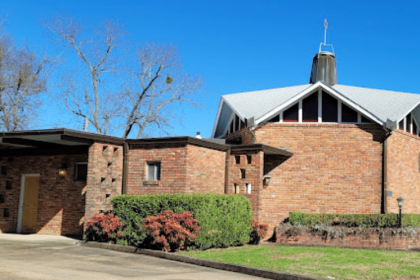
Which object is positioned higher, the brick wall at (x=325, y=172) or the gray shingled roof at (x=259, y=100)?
the gray shingled roof at (x=259, y=100)

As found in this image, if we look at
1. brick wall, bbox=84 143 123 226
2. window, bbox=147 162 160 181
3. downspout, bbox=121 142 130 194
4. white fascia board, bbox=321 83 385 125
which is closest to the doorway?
brick wall, bbox=84 143 123 226

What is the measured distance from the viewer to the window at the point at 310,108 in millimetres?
18984

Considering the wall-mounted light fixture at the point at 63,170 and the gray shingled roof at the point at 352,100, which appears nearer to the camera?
the wall-mounted light fixture at the point at 63,170

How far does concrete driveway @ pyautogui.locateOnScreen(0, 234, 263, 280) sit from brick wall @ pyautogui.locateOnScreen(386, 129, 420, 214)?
413 inches

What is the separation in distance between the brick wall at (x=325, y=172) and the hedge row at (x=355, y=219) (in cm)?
111

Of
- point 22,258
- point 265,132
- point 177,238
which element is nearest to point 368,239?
point 265,132

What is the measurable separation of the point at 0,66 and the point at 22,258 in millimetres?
24912

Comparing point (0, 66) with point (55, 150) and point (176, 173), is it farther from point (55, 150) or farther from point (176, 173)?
point (176, 173)

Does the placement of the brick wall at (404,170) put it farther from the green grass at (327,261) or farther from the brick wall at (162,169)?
the brick wall at (162,169)

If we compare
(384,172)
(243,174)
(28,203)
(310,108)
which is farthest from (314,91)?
(28,203)

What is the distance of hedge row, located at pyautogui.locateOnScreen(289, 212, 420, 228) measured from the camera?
16422mm

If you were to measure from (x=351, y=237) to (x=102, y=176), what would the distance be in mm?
8316

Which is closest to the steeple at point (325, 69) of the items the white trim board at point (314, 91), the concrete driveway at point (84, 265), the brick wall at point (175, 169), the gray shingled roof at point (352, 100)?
the gray shingled roof at point (352, 100)

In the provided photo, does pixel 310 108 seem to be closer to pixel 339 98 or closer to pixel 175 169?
pixel 339 98
